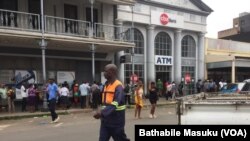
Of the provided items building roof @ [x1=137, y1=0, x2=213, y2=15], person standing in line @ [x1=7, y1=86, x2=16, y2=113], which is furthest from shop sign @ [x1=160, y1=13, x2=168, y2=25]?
person standing in line @ [x1=7, y1=86, x2=16, y2=113]

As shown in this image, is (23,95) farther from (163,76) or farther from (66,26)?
(163,76)

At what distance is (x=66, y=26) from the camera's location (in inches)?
792

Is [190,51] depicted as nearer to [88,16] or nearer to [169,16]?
[169,16]

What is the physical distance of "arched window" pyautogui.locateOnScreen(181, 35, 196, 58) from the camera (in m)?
27.2

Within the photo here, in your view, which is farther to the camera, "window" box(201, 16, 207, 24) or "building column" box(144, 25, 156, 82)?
"window" box(201, 16, 207, 24)

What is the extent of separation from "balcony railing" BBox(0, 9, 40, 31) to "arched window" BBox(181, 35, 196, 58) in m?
12.4

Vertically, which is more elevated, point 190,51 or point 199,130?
point 190,51

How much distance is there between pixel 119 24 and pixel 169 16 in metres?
4.86

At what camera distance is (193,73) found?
92.3 ft

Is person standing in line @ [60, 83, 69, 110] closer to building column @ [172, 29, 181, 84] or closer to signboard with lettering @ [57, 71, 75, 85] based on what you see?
signboard with lettering @ [57, 71, 75, 85]

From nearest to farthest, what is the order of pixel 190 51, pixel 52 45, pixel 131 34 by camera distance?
pixel 52 45 < pixel 131 34 < pixel 190 51

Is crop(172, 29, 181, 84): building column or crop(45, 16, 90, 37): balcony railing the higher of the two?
crop(45, 16, 90, 37): balcony railing

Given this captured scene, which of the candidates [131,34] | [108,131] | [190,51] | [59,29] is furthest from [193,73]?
[108,131]

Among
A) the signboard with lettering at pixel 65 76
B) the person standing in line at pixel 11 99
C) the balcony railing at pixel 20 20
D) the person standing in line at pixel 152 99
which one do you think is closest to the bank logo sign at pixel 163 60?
the signboard with lettering at pixel 65 76
